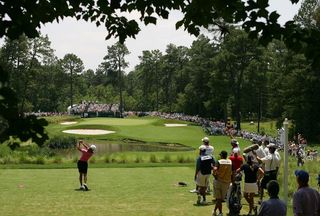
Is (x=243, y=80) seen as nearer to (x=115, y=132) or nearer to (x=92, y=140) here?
(x=115, y=132)

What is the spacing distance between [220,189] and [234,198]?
419mm

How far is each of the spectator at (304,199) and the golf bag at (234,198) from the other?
463 centimetres

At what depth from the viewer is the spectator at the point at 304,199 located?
315 inches

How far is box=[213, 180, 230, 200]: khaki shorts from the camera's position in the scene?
42.0 ft

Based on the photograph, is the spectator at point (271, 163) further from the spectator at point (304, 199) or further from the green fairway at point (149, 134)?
the green fairway at point (149, 134)

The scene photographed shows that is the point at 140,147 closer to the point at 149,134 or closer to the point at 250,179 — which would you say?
the point at 149,134

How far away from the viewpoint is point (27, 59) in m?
77.6

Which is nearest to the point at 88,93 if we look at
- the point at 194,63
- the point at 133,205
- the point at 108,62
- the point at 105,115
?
the point at 108,62

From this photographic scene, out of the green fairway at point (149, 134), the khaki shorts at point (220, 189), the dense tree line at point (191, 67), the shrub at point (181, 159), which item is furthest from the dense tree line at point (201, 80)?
the shrub at point (181, 159)

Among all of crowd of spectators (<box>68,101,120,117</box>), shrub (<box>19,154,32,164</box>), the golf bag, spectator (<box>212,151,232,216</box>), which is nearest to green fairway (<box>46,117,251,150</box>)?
shrub (<box>19,154,32,164</box>)

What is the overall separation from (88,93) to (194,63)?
4078cm

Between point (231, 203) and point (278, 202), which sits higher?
point (278, 202)

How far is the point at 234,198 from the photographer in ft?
41.9

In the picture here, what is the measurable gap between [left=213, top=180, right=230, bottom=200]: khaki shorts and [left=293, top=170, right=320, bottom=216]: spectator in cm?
479
